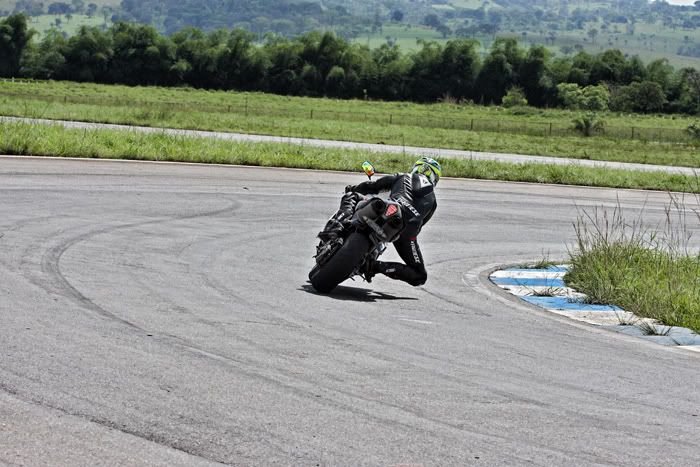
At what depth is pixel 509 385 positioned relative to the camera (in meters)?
7.09

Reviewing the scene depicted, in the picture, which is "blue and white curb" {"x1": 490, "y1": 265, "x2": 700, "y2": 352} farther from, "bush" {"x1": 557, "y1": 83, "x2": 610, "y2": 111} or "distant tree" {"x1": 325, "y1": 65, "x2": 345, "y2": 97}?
"distant tree" {"x1": 325, "y1": 65, "x2": 345, "y2": 97}

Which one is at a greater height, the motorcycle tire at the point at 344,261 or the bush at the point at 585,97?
the bush at the point at 585,97

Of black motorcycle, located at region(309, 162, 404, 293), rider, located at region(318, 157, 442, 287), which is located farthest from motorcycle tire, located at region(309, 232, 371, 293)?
rider, located at region(318, 157, 442, 287)

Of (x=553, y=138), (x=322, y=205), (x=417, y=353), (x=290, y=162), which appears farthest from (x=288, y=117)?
(x=417, y=353)

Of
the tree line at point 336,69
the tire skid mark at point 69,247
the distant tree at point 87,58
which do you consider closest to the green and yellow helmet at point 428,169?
the tire skid mark at point 69,247

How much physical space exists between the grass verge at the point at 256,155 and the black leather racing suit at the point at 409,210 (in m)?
12.9

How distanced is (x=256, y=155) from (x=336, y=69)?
3865 inches

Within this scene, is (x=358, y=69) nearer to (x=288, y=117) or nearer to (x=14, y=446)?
(x=288, y=117)

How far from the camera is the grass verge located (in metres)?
25.1

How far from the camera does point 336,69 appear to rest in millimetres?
124188

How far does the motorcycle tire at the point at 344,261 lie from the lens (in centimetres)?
1093

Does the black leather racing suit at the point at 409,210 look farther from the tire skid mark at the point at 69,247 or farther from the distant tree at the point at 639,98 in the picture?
the distant tree at the point at 639,98

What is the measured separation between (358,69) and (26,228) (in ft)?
382

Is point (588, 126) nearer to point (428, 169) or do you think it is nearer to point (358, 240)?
point (428, 169)
